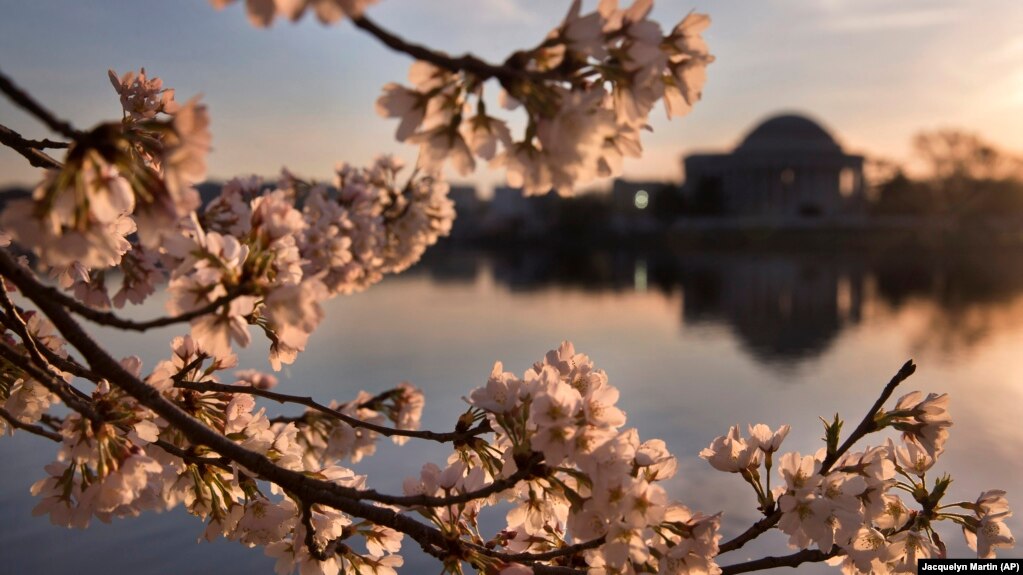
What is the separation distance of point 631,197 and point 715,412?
68632mm

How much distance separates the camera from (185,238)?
1.19 metres

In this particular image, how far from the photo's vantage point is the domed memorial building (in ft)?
214

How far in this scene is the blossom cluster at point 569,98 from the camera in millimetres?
1011

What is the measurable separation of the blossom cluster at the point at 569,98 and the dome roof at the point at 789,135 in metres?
67.9

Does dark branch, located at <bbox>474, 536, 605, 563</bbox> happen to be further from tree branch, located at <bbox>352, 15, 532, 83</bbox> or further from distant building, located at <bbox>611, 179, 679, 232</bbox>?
distant building, located at <bbox>611, 179, 679, 232</bbox>

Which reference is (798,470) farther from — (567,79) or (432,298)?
(432,298)

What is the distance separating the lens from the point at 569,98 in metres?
1.00

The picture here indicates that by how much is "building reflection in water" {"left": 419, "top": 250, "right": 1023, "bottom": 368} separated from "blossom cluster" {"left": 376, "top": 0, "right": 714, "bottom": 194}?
12.2m

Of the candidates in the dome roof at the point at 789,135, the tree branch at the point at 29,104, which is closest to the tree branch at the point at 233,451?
the tree branch at the point at 29,104

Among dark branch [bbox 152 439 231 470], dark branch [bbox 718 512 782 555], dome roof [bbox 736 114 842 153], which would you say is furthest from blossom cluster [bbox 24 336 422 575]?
dome roof [bbox 736 114 842 153]

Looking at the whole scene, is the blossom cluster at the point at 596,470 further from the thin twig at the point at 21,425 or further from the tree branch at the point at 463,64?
the thin twig at the point at 21,425

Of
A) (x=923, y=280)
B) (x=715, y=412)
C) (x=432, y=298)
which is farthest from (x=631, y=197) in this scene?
(x=715, y=412)

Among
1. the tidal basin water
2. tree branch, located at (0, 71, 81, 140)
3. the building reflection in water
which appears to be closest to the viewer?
tree branch, located at (0, 71, 81, 140)

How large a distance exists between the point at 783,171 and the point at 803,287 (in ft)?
145
